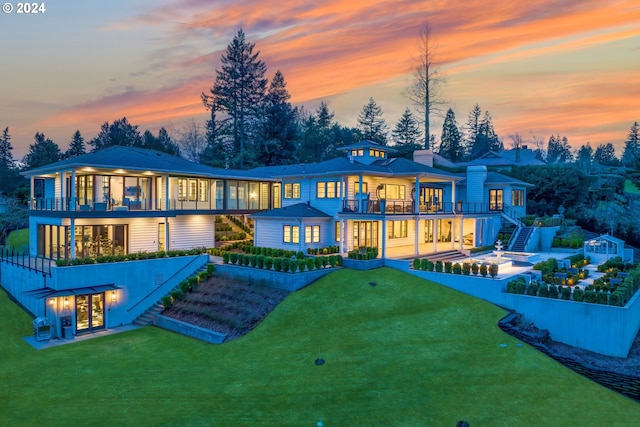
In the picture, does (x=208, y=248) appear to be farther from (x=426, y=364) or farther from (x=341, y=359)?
(x=426, y=364)

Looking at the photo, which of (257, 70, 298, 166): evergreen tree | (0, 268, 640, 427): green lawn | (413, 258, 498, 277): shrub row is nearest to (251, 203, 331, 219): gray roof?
(413, 258, 498, 277): shrub row

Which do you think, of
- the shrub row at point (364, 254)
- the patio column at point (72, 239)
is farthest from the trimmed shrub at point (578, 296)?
the patio column at point (72, 239)

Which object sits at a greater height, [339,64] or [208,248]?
[339,64]

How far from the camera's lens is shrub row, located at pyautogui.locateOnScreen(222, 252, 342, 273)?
23578mm

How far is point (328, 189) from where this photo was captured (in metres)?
30.9

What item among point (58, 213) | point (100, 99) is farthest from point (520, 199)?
point (100, 99)

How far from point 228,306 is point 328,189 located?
12.1 m

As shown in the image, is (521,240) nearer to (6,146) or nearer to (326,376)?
(326,376)

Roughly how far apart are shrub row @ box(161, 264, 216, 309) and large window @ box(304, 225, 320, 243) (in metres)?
6.52

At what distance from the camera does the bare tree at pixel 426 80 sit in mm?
57531

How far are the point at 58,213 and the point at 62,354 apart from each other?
10.1 metres

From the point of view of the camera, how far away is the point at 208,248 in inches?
1267

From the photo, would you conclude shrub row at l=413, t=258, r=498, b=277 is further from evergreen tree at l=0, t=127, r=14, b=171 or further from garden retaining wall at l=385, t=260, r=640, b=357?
evergreen tree at l=0, t=127, r=14, b=171

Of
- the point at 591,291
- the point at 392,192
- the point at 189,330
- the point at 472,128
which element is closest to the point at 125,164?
the point at 189,330
